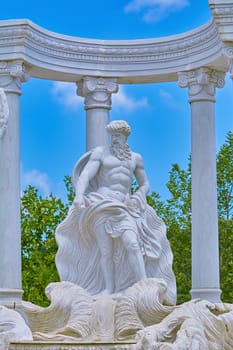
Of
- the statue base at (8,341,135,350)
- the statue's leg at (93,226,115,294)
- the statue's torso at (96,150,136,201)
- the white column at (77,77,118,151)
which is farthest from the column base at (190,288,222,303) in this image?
the statue base at (8,341,135,350)

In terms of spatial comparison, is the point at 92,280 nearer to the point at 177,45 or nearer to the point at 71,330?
the point at 71,330

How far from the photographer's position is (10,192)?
48.6m

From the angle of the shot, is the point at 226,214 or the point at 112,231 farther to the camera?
the point at 226,214

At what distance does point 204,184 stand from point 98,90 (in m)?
7.09

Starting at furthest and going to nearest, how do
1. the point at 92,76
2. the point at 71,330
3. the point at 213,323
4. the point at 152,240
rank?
the point at 92,76 → the point at 152,240 → the point at 71,330 → the point at 213,323

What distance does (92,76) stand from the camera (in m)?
51.3

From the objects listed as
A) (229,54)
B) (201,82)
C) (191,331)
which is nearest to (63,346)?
(191,331)

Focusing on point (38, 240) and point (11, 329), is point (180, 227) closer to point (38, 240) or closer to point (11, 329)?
point (38, 240)

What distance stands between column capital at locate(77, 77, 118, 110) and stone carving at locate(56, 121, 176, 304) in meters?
9.07

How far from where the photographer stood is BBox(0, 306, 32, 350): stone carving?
34500mm

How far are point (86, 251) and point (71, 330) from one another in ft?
14.2

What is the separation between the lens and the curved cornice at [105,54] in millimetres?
48531

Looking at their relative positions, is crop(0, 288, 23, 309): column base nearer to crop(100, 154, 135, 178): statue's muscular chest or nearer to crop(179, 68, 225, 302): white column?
crop(179, 68, 225, 302): white column

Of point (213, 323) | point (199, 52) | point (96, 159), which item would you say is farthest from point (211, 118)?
point (213, 323)
